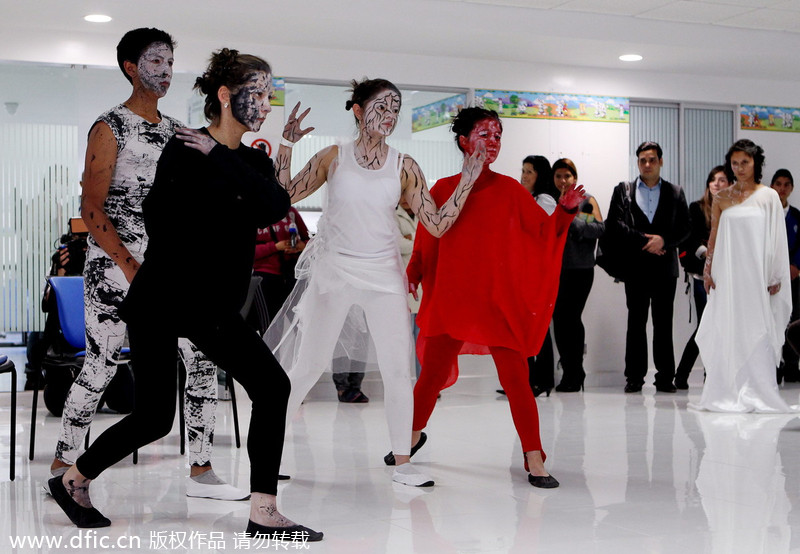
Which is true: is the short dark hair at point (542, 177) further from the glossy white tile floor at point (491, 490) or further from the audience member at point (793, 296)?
the audience member at point (793, 296)

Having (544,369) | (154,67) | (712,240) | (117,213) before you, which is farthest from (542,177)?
(117,213)

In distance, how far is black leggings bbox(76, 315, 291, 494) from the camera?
2863 mm

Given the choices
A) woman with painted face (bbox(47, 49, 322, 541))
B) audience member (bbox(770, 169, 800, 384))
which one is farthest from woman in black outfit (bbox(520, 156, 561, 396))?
woman with painted face (bbox(47, 49, 322, 541))

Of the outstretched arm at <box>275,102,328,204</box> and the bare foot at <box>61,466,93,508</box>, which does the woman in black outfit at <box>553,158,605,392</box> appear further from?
the bare foot at <box>61,466,93,508</box>

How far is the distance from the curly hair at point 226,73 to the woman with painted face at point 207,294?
7.7 inches

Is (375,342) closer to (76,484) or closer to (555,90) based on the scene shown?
(76,484)

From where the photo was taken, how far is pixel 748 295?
6.33m

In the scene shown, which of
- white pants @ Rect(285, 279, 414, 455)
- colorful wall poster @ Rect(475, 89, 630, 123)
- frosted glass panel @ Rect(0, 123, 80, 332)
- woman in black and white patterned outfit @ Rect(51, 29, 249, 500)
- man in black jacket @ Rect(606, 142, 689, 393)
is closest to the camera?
woman in black and white patterned outfit @ Rect(51, 29, 249, 500)

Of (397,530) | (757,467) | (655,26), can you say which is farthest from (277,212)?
(655,26)

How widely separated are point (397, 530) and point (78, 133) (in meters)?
5.49

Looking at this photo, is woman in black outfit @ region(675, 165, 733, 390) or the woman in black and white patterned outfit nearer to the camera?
the woman in black and white patterned outfit

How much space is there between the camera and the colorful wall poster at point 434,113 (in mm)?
8391

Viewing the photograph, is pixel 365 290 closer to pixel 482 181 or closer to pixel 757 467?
pixel 482 181

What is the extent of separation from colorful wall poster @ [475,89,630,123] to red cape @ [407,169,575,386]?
4294 millimetres
